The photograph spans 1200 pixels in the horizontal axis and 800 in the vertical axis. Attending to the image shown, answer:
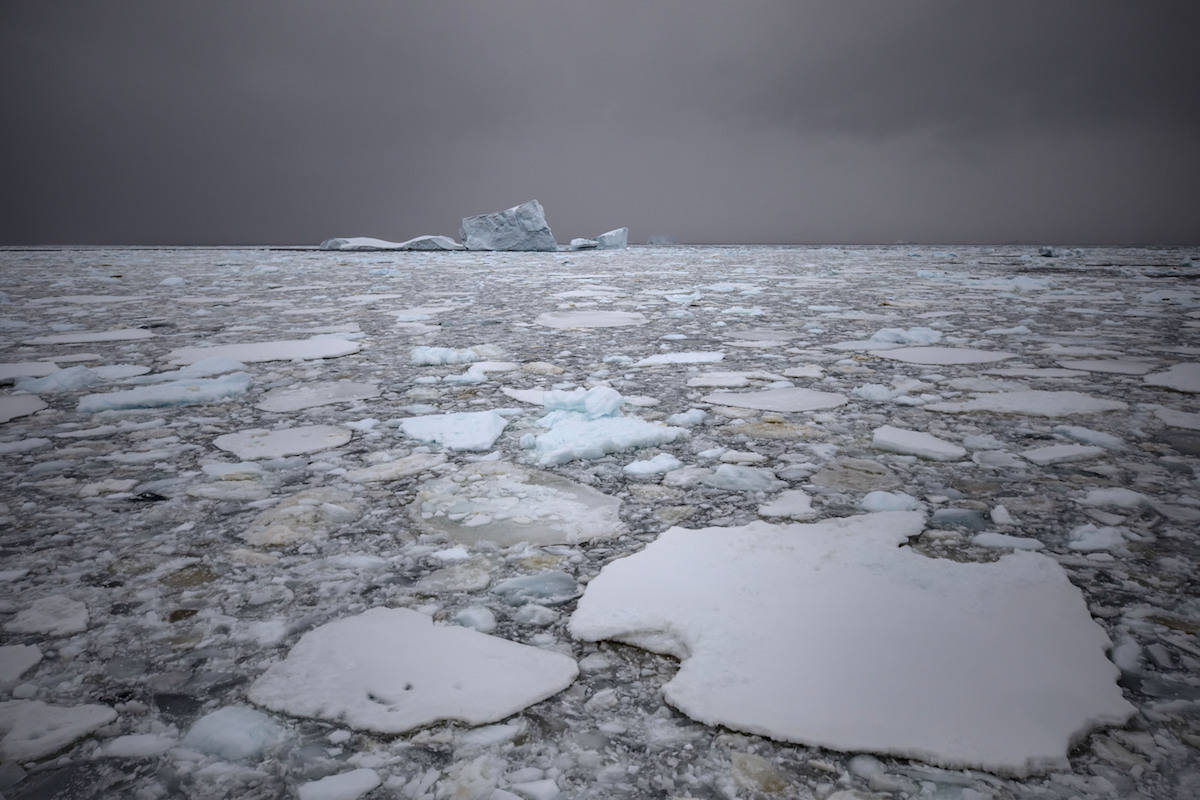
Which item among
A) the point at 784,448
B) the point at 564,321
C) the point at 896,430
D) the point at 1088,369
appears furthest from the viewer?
the point at 564,321

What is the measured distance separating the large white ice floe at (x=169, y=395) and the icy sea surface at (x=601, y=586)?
0.5 inches

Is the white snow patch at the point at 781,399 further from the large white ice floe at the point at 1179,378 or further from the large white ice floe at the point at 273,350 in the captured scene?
the large white ice floe at the point at 273,350

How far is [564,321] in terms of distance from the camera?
4.18 metres

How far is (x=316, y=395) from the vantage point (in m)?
2.27

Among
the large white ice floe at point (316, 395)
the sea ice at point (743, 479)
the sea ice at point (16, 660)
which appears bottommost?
the sea ice at point (16, 660)

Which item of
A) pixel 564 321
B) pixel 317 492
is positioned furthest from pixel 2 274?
pixel 317 492

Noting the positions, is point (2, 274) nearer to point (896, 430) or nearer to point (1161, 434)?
point (896, 430)

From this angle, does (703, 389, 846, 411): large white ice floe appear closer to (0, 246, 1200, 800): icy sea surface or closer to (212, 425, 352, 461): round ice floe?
(0, 246, 1200, 800): icy sea surface

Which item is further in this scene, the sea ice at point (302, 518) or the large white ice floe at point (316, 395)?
the large white ice floe at point (316, 395)

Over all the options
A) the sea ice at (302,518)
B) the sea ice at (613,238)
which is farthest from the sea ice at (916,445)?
the sea ice at (613,238)

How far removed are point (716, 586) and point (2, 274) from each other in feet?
38.6

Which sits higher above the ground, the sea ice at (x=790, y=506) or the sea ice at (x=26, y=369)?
the sea ice at (x=26, y=369)

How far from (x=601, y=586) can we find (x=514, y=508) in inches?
15.0

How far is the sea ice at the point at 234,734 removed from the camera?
0.71m
